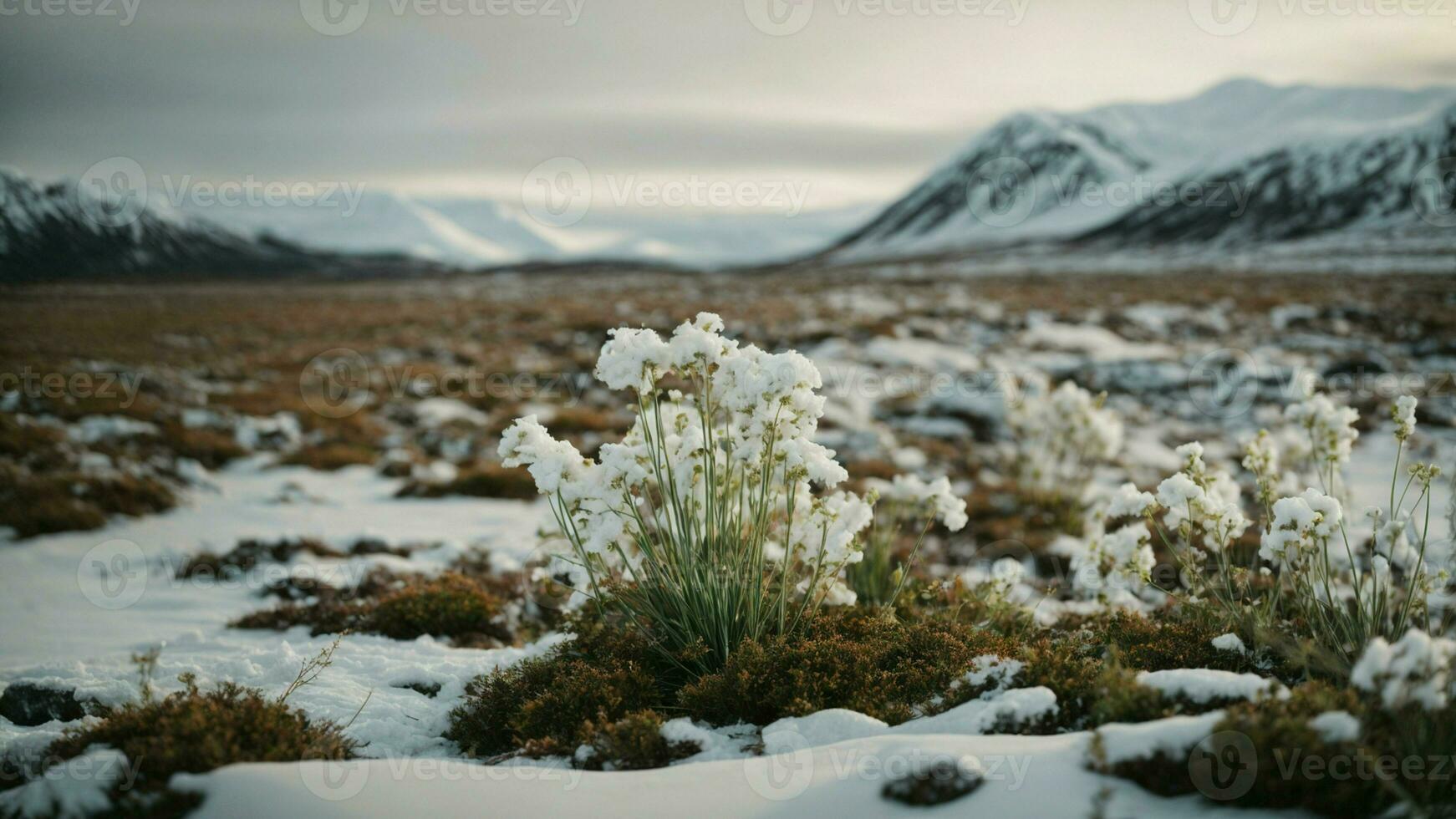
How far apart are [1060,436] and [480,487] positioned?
7.19m

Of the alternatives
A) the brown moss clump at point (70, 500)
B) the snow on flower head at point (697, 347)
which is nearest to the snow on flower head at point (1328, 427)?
the snow on flower head at point (697, 347)

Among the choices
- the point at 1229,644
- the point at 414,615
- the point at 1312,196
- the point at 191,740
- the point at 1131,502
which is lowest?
the point at 414,615

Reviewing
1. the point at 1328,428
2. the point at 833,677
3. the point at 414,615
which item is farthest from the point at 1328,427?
the point at 414,615

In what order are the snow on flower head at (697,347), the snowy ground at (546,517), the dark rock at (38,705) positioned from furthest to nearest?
the dark rock at (38,705) < the snow on flower head at (697,347) < the snowy ground at (546,517)

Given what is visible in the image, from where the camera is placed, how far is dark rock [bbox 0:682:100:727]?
3982 mm

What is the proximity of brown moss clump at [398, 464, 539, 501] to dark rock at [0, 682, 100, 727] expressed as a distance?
5566 millimetres

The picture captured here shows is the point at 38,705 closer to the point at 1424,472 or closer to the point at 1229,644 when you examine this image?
the point at 1229,644

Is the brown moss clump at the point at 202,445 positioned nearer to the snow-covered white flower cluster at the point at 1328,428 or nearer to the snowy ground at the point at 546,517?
the snowy ground at the point at 546,517

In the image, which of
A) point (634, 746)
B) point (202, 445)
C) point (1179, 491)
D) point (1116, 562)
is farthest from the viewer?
point (202, 445)

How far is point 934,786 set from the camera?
2570 millimetres

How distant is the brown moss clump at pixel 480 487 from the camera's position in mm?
9672

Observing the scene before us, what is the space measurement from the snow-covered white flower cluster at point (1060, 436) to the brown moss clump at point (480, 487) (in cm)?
617

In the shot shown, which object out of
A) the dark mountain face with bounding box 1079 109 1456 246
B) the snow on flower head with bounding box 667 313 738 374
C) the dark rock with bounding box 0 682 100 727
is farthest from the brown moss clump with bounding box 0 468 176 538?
the dark mountain face with bounding box 1079 109 1456 246

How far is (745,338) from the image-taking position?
18.3 metres
